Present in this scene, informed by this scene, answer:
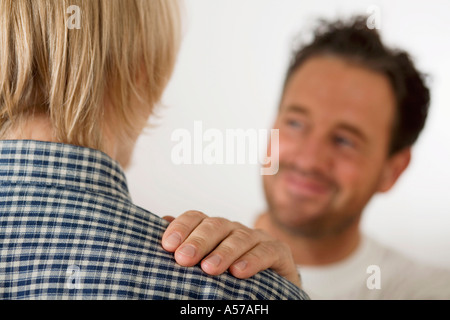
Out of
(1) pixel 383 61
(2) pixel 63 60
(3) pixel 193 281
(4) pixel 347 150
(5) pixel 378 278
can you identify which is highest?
(1) pixel 383 61

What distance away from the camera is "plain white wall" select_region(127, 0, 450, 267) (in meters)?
1.41

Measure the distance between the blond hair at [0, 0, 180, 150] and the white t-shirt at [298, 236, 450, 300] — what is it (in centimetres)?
103

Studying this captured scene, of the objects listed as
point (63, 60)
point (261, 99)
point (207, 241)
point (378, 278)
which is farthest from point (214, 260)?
point (378, 278)

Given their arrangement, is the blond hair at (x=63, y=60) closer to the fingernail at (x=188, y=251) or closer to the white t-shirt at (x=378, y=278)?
the fingernail at (x=188, y=251)

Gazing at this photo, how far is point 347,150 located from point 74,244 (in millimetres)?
1035

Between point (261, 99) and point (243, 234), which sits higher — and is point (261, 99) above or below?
above

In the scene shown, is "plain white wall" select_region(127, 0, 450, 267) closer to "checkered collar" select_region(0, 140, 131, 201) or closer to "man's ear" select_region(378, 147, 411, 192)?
"man's ear" select_region(378, 147, 411, 192)

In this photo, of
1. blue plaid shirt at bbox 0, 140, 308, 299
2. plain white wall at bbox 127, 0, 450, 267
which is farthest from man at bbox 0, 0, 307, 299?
plain white wall at bbox 127, 0, 450, 267

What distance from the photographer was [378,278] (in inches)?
58.3

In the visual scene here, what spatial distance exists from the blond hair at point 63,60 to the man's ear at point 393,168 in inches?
39.1

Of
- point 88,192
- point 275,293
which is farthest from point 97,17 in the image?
point 275,293

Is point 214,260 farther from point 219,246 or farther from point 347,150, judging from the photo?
point 347,150

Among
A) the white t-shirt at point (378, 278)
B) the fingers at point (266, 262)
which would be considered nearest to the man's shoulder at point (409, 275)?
the white t-shirt at point (378, 278)

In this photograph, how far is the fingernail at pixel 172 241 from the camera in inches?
22.1
